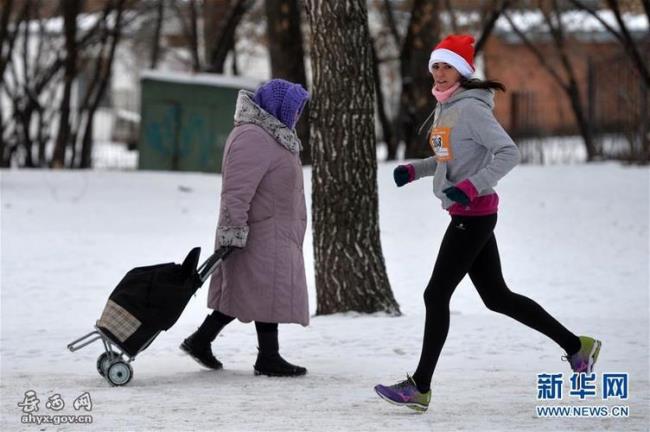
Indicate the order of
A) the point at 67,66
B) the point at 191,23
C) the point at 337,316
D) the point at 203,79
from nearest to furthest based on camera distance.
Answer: the point at 337,316
the point at 203,79
the point at 67,66
the point at 191,23

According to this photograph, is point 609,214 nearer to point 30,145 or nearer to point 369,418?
point 369,418

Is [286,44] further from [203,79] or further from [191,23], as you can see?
[191,23]

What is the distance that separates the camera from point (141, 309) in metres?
6.49

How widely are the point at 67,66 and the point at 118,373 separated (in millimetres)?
18065

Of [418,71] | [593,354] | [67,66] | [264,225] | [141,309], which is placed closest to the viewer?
[593,354]

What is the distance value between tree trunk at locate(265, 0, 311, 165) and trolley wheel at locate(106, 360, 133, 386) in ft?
40.8

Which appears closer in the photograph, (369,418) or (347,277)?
(369,418)

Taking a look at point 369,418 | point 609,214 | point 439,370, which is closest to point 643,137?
point 609,214

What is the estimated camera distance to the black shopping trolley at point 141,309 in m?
6.47

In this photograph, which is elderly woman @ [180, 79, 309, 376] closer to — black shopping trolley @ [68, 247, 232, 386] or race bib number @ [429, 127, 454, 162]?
black shopping trolley @ [68, 247, 232, 386]

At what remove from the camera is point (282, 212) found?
671 cm

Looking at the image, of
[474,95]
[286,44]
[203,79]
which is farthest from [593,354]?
[203,79]

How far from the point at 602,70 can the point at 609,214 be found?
762 cm

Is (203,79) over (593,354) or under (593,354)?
over
